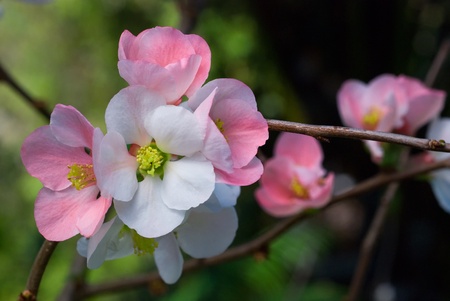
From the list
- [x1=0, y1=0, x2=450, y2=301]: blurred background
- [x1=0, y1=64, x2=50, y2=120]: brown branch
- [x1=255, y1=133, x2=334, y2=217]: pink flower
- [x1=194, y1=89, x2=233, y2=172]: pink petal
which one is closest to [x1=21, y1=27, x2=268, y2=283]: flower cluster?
[x1=194, y1=89, x2=233, y2=172]: pink petal

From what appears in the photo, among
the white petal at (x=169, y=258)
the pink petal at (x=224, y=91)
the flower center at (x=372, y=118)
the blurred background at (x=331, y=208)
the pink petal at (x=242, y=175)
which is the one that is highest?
the pink petal at (x=224, y=91)

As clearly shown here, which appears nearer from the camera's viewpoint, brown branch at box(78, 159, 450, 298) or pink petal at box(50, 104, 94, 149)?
pink petal at box(50, 104, 94, 149)

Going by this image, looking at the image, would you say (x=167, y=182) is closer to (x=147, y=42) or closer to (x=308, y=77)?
(x=147, y=42)

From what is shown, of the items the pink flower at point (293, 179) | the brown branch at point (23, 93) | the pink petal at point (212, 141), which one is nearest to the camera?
the pink petal at point (212, 141)

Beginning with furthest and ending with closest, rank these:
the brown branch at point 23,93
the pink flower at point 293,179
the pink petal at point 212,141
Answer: the brown branch at point 23,93 → the pink flower at point 293,179 → the pink petal at point 212,141

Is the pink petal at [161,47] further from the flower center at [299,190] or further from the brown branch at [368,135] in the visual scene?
the flower center at [299,190]

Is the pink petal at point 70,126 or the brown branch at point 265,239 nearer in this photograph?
the pink petal at point 70,126

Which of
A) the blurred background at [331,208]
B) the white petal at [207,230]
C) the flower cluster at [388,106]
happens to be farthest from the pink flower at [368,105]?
the blurred background at [331,208]

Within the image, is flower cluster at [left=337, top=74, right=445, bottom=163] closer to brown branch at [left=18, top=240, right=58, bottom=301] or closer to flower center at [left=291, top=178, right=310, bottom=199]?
flower center at [left=291, top=178, right=310, bottom=199]

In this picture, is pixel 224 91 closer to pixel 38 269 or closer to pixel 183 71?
pixel 183 71
